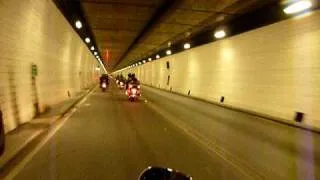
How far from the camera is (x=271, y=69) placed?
19.8 m

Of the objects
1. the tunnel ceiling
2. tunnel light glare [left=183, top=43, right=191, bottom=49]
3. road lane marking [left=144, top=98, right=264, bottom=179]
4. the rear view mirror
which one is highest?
the tunnel ceiling

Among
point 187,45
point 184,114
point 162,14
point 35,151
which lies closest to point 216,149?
point 35,151

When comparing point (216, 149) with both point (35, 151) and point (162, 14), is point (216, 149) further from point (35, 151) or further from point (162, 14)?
point (162, 14)

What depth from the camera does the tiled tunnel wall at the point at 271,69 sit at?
16.2 metres

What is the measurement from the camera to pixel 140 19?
2356 cm

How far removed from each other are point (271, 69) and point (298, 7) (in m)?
4.57

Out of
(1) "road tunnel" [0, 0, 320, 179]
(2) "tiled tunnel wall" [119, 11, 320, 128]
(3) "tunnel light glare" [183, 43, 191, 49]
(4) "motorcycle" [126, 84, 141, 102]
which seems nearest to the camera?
(1) "road tunnel" [0, 0, 320, 179]

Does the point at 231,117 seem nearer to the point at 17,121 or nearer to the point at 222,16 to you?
the point at 222,16

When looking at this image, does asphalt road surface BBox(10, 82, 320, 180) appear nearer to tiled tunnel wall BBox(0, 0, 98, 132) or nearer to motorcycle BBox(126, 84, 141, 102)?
tiled tunnel wall BBox(0, 0, 98, 132)

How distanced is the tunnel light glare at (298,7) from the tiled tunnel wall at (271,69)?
0.44 m

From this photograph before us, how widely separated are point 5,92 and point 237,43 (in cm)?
1497

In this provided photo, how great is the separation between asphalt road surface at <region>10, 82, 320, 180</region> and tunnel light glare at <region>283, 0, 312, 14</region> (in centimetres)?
419

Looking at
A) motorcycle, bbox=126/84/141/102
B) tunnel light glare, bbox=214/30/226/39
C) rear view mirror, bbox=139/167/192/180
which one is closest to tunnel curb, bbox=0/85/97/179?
rear view mirror, bbox=139/167/192/180

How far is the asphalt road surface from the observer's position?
27.3ft
